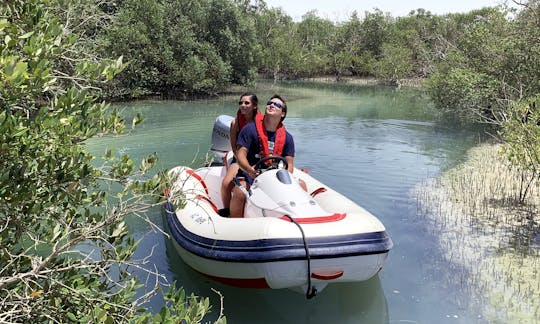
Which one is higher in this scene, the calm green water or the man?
the man

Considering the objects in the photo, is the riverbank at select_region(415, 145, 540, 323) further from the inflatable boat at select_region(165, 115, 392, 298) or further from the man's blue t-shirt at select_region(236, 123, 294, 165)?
the man's blue t-shirt at select_region(236, 123, 294, 165)

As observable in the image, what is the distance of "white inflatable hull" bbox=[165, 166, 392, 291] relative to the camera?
10.5ft

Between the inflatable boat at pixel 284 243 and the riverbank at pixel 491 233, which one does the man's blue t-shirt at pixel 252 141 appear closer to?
the inflatable boat at pixel 284 243

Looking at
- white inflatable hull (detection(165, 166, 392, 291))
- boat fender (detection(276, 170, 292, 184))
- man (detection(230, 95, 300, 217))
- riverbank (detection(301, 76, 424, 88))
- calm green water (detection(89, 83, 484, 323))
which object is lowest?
calm green water (detection(89, 83, 484, 323))

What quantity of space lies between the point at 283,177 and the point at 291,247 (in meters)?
0.78

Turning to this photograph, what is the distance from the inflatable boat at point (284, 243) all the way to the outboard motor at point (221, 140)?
2608 mm

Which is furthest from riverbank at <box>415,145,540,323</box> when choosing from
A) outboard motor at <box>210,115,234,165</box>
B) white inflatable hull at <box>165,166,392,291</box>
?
outboard motor at <box>210,115,234,165</box>

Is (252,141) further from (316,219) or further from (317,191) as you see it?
(316,219)

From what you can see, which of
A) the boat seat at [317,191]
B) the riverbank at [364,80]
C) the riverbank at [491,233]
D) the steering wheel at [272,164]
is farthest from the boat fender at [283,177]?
the riverbank at [364,80]

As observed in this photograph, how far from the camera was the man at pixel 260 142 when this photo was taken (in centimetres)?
413

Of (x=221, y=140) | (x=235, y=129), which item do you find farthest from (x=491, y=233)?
(x=221, y=140)

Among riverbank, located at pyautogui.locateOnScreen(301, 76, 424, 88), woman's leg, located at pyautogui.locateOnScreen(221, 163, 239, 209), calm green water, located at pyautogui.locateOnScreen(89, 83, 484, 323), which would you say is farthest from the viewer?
riverbank, located at pyautogui.locateOnScreen(301, 76, 424, 88)

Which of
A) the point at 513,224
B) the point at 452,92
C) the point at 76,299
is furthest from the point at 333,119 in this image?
the point at 76,299

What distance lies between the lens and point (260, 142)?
420cm
